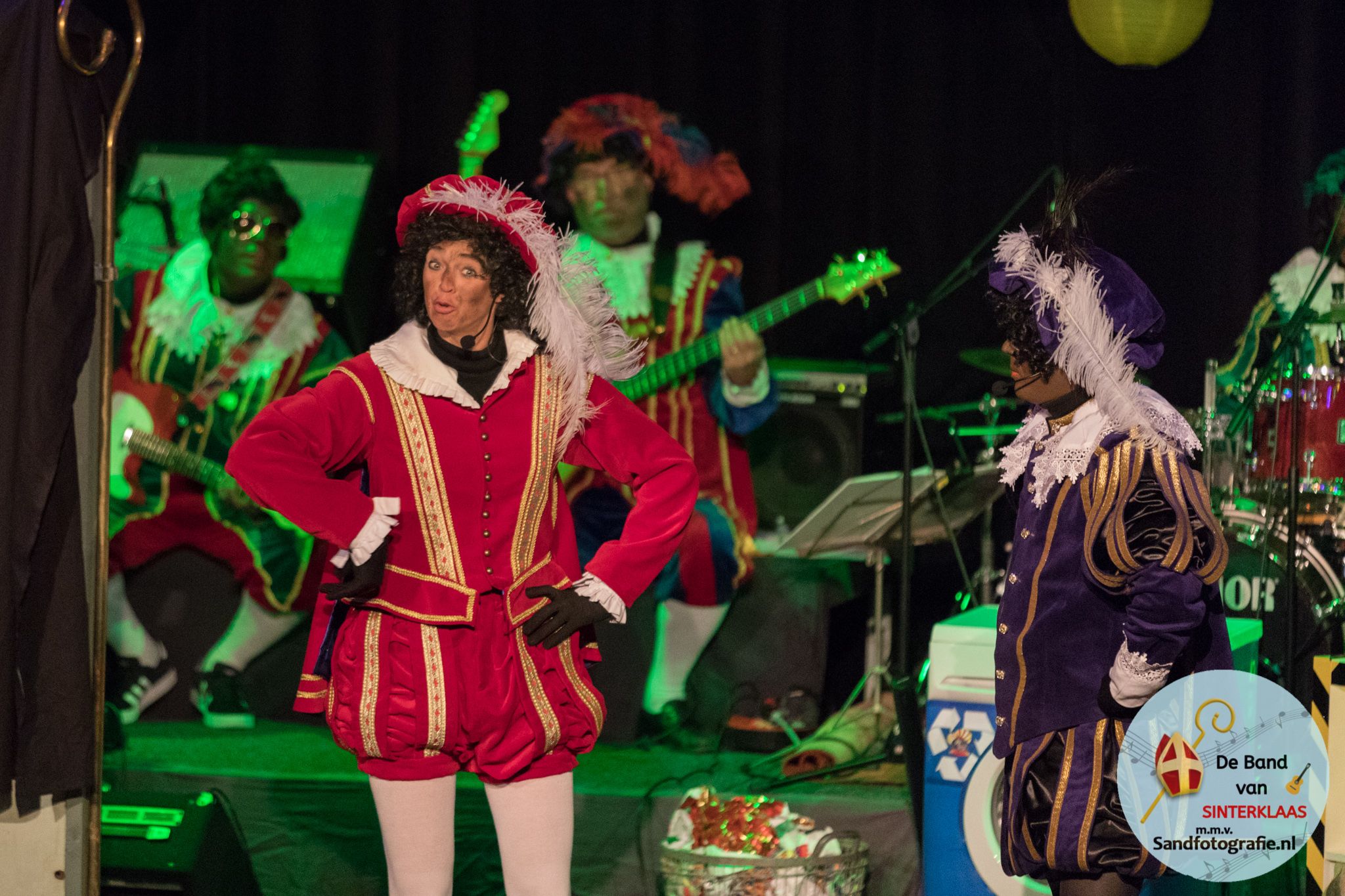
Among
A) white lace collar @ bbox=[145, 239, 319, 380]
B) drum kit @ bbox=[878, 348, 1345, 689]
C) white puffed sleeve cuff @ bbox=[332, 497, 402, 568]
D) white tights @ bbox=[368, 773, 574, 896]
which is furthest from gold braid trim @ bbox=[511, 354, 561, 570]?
white lace collar @ bbox=[145, 239, 319, 380]

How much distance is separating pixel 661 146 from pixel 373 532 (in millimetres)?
2961

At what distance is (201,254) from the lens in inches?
212

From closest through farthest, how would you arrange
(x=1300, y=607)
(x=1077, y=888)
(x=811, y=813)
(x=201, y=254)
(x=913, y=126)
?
(x=1077, y=888) < (x=811, y=813) < (x=1300, y=607) < (x=913, y=126) < (x=201, y=254)

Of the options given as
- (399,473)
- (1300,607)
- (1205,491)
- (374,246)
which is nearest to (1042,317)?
(1205,491)

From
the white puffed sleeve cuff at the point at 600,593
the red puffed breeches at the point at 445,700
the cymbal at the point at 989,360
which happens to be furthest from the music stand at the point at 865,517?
the red puffed breeches at the point at 445,700

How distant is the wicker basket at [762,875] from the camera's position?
3439 millimetres

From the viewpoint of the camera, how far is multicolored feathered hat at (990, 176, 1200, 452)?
8.18 feet

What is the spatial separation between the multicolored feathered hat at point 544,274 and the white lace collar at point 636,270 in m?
2.39

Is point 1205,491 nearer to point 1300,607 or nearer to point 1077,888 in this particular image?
point 1077,888

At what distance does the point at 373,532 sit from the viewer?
8.11 feet

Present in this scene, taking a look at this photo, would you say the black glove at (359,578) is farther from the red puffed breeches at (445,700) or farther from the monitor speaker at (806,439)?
the monitor speaker at (806,439)

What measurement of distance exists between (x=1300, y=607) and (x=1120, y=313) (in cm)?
239

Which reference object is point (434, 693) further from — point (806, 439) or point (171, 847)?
point (806, 439)

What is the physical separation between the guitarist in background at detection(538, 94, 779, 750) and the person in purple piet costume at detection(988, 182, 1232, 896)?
256cm
